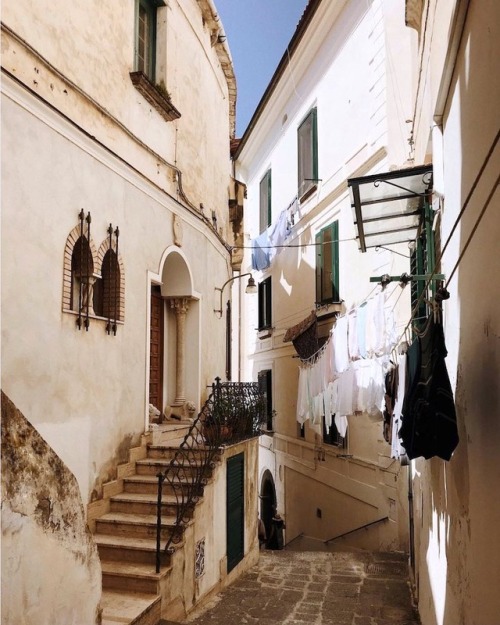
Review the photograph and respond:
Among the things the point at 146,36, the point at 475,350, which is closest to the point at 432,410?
the point at 475,350

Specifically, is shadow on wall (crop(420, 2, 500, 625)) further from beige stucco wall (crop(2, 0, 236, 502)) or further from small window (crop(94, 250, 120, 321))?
small window (crop(94, 250, 120, 321))

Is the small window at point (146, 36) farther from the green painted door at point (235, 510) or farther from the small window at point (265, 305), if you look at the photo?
the small window at point (265, 305)

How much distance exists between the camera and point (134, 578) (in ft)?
21.4

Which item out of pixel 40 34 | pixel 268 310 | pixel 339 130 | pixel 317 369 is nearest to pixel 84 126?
pixel 40 34

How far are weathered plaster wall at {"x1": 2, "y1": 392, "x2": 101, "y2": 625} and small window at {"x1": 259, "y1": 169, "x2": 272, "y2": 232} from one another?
56.0 ft

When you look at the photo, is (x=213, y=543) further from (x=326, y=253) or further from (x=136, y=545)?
(x=326, y=253)

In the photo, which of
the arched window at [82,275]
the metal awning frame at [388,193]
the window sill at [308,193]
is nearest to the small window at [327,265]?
the window sill at [308,193]

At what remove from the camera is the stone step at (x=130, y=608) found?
5.73 metres

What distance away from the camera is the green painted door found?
9078 mm

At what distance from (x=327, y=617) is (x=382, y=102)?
9.70 metres

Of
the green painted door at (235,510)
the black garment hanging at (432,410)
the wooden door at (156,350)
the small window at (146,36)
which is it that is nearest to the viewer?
the black garment hanging at (432,410)

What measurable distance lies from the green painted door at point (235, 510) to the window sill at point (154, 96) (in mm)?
6264

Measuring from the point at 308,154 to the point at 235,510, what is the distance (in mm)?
10399

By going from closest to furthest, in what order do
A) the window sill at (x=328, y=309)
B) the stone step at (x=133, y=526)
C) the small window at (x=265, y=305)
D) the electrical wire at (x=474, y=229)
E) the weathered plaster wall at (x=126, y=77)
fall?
1. the electrical wire at (x=474, y=229)
2. the weathered plaster wall at (x=126, y=77)
3. the stone step at (x=133, y=526)
4. the window sill at (x=328, y=309)
5. the small window at (x=265, y=305)
